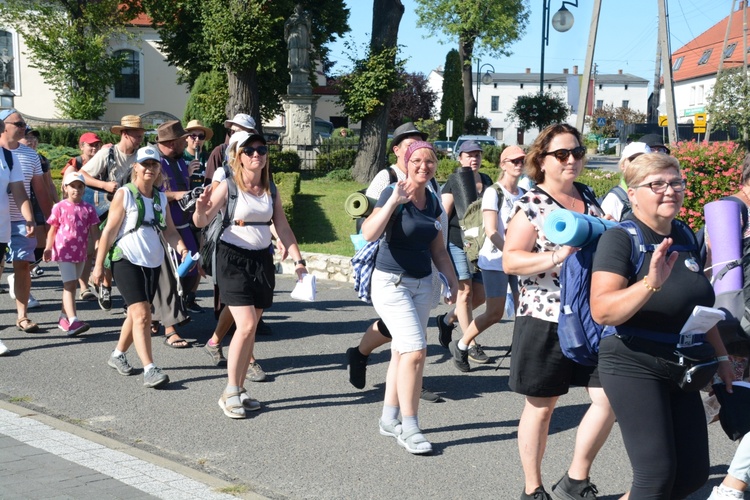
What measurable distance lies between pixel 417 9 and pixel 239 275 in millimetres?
55610

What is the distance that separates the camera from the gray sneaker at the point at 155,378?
673cm

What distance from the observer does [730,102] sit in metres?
45.9

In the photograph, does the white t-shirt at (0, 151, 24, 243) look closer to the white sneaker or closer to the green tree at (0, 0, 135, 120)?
the white sneaker

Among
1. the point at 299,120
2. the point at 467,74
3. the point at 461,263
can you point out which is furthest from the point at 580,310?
the point at 467,74

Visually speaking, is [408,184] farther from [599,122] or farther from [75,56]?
[599,122]

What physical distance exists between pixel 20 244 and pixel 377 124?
15.0 meters

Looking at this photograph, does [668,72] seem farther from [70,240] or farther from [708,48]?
[708,48]

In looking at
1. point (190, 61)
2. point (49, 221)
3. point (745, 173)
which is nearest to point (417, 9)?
point (190, 61)

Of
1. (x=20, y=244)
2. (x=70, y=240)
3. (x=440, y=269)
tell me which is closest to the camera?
(x=440, y=269)

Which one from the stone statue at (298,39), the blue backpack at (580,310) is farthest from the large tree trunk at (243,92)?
the blue backpack at (580,310)

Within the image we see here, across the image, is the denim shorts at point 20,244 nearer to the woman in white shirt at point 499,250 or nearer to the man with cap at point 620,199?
the woman in white shirt at point 499,250

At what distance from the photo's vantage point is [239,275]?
6.15m

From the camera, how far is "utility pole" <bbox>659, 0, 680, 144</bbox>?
18.7 metres

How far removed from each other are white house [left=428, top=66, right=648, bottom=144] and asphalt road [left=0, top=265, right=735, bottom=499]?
329 ft
